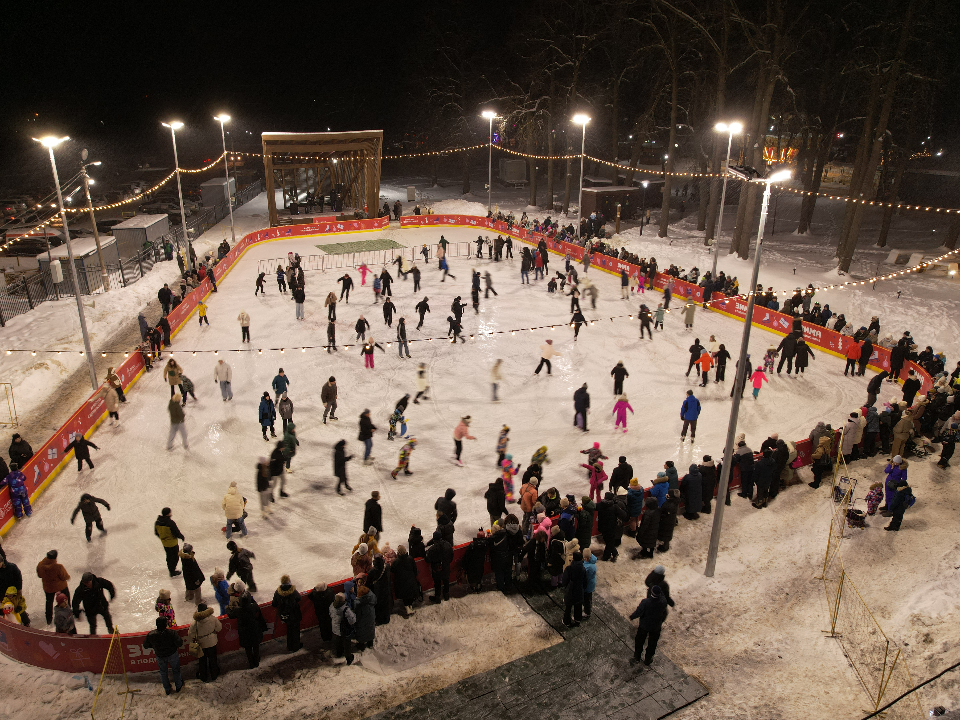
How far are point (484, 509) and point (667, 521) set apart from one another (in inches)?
128

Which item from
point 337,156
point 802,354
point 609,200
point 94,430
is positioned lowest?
point 94,430

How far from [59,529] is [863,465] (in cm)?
1462

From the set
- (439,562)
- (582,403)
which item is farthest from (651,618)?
(582,403)

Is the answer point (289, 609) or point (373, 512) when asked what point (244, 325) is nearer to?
point (373, 512)

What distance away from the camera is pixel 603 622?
30.5 ft

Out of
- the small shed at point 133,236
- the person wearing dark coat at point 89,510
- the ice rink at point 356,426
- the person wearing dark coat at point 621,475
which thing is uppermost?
the small shed at point 133,236

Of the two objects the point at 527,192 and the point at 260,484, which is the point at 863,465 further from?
the point at 527,192

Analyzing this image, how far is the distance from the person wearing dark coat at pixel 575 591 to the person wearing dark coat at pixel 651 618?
2.68ft

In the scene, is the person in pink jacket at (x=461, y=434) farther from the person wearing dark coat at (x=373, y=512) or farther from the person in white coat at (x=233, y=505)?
the person in white coat at (x=233, y=505)

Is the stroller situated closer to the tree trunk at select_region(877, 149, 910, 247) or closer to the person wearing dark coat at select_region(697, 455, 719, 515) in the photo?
the person wearing dark coat at select_region(697, 455, 719, 515)

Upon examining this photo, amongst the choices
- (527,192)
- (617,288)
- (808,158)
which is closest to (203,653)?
(617,288)

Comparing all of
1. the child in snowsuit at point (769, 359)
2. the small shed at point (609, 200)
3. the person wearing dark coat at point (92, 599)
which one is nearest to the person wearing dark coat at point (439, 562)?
the person wearing dark coat at point (92, 599)

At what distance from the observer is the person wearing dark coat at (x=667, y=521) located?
34.8ft

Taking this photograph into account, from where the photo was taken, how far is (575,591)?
29.6 ft
